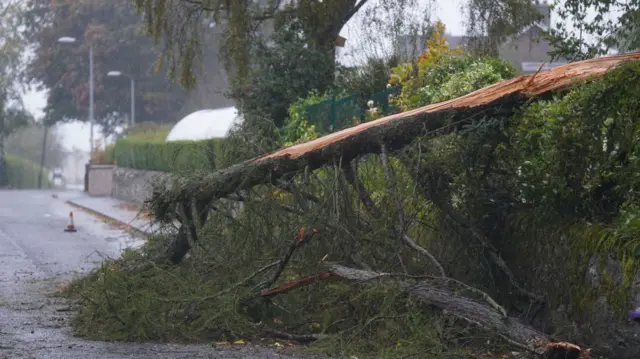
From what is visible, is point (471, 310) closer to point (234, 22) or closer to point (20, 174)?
point (234, 22)

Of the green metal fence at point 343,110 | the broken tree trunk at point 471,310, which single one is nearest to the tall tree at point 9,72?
the green metal fence at point 343,110

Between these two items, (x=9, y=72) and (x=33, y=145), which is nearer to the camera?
(x=9, y=72)

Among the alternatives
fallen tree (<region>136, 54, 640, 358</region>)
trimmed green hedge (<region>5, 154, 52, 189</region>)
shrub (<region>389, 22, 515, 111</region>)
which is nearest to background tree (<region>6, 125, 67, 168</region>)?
trimmed green hedge (<region>5, 154, 52, 189</region>)

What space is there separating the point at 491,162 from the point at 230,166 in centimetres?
266

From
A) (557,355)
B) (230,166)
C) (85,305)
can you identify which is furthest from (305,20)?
(557,355)

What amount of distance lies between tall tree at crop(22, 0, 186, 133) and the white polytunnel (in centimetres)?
2457

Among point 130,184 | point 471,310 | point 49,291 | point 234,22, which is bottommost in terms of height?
point 49,291

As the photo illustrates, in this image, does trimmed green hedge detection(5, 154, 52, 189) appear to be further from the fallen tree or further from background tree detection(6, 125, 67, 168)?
the fallen tree

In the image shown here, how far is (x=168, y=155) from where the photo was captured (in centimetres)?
1191

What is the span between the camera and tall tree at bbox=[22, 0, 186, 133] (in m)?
61.8

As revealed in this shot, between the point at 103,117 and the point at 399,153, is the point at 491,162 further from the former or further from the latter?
the point at 103,117

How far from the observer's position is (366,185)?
9883mm

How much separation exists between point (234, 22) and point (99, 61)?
140 ft

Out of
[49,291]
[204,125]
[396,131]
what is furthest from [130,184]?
[396,131]
